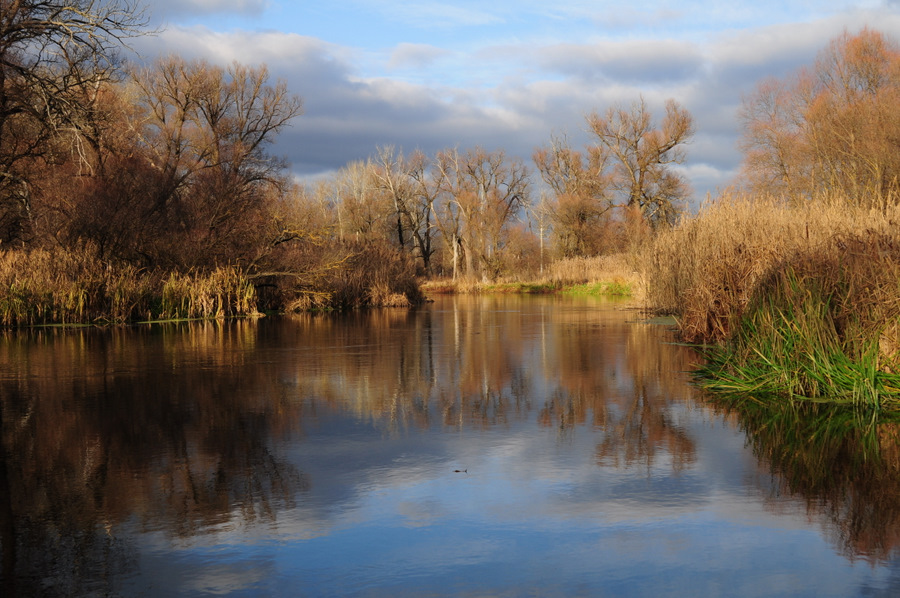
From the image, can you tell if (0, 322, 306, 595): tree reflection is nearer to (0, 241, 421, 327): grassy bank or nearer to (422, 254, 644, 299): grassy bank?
(0, 241, 421, 327): grassy bank

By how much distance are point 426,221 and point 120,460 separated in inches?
2941

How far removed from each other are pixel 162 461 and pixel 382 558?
3.09 m

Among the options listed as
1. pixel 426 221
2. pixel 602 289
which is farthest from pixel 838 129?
pixel 426 221

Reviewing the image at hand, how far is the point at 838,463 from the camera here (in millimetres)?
6355

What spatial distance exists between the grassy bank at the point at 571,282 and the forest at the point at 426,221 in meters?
0.25

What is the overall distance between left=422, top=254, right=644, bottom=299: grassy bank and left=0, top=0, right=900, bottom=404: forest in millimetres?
252

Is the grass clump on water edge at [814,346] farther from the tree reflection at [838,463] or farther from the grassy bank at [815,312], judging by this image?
the tree reflection at [838,463]

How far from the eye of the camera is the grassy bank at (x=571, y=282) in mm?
48156

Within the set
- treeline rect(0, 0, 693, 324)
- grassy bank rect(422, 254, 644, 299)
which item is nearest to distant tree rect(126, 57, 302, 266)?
treeline rect(0, 0, 693, 324)

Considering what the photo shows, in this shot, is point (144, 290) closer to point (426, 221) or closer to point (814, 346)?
point (814, 346)

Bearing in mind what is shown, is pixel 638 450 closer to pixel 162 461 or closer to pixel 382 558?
pixel 382 558

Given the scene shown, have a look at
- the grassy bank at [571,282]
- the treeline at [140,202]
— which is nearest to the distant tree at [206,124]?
the treeline at [140,202]

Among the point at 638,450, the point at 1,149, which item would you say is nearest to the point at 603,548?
the point at 638,450

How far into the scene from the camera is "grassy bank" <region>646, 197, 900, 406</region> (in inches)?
346
